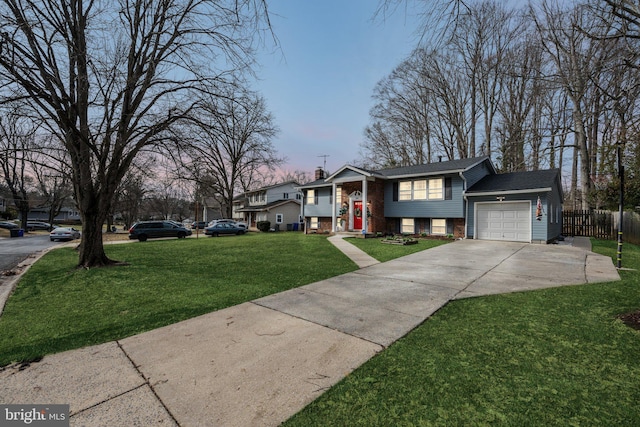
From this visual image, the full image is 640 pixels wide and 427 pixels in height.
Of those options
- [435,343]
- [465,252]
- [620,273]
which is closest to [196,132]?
[435,343]

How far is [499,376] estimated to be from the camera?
2641 mm

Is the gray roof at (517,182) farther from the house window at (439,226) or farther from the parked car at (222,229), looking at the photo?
the parked car at (222,229)

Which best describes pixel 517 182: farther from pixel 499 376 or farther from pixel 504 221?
pixel 499 376

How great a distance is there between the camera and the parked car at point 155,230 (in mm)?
21672

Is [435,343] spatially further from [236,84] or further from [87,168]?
[87,168]

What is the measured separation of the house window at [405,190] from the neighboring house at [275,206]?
1327 cm

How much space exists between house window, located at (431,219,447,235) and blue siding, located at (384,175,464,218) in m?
0.51

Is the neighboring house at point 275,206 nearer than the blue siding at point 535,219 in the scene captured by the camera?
No

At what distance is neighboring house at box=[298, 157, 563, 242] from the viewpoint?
46.1ft

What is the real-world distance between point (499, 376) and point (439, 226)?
15.1 meters

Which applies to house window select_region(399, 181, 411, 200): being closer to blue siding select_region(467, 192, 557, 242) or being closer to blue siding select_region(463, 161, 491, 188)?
blue siding select_region(463, 161, 491, 188)

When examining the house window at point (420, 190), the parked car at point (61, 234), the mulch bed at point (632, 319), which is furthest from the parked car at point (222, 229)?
the mulch bed at point (632, 319)

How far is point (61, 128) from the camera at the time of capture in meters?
8.30

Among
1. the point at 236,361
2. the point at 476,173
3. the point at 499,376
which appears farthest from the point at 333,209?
the point at 499,376
